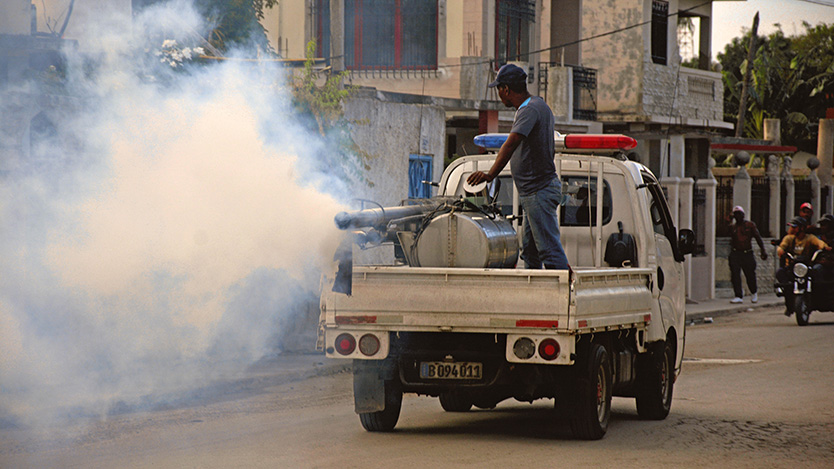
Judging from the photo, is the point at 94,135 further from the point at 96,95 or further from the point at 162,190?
the point at 162,190

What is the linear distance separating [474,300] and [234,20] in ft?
42.4

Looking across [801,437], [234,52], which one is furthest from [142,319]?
[234,52]

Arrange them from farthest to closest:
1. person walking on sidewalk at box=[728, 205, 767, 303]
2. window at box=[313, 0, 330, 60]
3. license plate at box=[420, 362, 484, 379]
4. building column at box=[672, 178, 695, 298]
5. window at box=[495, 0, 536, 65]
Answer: building column at box=[672, 178, 695, 298]
window at box=[495, 0, 536, 65]
window at box=[313, 0, 330, 60]
person walking on sidewalk at box=[728, 205, 767, 303]
license plate at box=[420, 362, 484, 379]

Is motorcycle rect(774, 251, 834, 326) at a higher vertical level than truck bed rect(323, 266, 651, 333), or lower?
lower

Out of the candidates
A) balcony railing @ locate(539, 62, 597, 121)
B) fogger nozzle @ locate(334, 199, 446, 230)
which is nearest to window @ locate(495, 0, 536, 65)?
balcony railing @ locate(539, 62, 597, 121)

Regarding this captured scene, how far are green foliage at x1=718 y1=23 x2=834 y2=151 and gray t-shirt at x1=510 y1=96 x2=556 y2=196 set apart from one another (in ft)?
143

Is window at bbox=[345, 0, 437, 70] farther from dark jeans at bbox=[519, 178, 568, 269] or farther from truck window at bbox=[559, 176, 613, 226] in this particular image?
dark jeans at bbox=[519, 178, 568, 269]

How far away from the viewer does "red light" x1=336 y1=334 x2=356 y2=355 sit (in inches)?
294

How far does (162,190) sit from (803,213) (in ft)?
46.2

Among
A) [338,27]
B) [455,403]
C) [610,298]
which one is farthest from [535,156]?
[338,27]

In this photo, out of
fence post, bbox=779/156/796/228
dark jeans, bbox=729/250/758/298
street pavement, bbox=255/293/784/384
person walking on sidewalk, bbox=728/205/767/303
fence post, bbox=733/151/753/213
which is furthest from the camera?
fence post, bbox=779/156/796/228

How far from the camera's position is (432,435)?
7.96 metres

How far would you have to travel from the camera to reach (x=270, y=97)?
12.6m

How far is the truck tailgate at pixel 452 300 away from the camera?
702 cm
